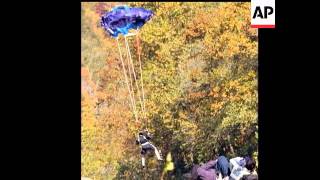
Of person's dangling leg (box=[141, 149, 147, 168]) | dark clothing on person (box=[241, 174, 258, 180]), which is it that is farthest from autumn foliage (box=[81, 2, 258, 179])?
dark clothing on person (box=[241, 174, 258, 180])

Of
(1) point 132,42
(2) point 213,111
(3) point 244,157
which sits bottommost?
(3) point 244,157

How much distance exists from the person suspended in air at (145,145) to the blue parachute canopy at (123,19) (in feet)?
3.02

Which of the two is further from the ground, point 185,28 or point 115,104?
point 185,28

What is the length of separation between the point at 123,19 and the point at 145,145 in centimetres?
114

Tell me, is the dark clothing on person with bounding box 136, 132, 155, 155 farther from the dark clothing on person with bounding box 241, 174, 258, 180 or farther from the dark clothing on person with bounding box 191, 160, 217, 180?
the dark clothing on person with bounding box 241, 174, 258, 180

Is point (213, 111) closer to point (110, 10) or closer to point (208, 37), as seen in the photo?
point (208, 37)

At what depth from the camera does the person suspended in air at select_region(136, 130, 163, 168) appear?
6.36 metres

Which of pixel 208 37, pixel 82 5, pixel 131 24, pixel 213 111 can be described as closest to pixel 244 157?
pixel 213 111

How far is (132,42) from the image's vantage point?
636 cm

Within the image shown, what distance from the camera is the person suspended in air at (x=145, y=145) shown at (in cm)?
636

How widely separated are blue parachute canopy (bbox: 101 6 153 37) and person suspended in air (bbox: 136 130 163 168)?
92cm

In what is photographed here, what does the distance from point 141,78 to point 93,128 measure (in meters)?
0.62

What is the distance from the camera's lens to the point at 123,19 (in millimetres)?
6254

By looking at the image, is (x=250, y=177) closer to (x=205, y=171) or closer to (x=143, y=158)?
(x=205, y=171)
